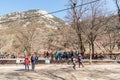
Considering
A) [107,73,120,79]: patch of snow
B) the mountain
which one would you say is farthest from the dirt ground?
the mountain

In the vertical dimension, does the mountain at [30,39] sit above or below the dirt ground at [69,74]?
above

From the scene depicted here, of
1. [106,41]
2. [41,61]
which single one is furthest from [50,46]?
[41,61]

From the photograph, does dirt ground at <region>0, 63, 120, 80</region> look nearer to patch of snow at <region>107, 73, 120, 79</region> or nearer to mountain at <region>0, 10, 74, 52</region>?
patch of snow at <region>107, 73, 120, 79</region>

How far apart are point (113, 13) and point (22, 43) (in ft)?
67.8

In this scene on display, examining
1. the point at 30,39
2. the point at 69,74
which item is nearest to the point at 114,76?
the point at 69,74

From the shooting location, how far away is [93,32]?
51844 millimetres

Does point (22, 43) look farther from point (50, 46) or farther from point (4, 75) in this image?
point (4, 75)

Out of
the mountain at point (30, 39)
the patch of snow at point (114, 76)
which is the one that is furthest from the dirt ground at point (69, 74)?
the mountain at point (30, 39)

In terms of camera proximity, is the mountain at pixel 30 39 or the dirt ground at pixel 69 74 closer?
the dirt ground at pixel 69 74

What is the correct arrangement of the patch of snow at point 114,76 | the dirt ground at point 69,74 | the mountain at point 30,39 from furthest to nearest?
the mountain at point 30,39 < the patch of snow at point 114,76 < the dirt ground at point 69,74

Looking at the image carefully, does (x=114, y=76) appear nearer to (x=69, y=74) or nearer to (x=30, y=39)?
(x=69, y=74)

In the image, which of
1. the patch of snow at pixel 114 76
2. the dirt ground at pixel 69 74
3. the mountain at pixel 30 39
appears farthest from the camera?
the mountain at pixel 30 39

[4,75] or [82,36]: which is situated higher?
[82,36]

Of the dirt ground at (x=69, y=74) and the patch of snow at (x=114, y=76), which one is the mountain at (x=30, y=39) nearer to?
the dirt ground at (x=69, y=74)
